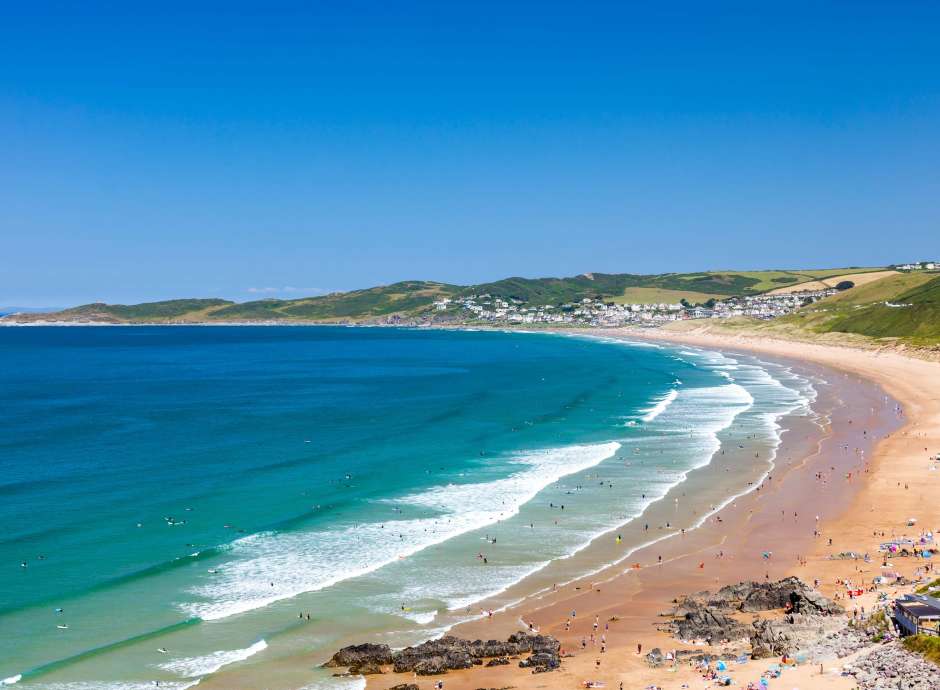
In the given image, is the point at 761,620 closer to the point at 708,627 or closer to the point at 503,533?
the point at 708,627

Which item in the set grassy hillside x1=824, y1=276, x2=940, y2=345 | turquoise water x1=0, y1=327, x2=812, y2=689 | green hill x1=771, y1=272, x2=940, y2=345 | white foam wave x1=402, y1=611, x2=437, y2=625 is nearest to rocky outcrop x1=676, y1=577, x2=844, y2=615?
turquoise water x1=0, y1=327, x2=812, y2=689

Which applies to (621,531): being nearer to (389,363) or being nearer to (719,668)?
(719,668)

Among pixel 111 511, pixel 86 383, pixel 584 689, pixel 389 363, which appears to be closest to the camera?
pixel 584 689

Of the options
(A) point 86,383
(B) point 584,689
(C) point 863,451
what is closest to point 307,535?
(B) point 584,689

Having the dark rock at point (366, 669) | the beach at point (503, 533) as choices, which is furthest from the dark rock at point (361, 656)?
the beach at point (503, 533)

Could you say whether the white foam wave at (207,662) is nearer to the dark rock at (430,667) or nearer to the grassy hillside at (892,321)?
the dark rock at (430,667)

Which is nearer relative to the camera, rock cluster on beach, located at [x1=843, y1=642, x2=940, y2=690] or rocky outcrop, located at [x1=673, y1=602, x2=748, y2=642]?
rock cluster on beach, located at [x1=843, y1=642, x2=940, y2=690]

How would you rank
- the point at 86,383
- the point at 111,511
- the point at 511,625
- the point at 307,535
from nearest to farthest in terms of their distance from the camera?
the point at 511,625, the point at 307,535, the point at 111,511, the point at 86,383

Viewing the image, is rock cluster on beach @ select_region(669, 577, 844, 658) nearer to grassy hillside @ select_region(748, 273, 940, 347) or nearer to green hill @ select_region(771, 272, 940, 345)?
grassy hillside @ select_region(748, 273, 940, 347)
